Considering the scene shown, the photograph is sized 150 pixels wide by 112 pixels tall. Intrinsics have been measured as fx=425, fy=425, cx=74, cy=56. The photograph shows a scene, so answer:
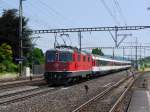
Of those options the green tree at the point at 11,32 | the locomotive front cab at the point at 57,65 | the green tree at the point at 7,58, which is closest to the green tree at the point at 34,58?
the green tree at the point at 11,32

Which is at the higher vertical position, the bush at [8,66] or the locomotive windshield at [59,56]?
the locomotive windshield at [59,56]

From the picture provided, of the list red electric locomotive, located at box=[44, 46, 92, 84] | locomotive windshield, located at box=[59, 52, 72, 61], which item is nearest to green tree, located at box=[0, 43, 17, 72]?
red electric locomotive, located at box=[44, 46, 92, 84]

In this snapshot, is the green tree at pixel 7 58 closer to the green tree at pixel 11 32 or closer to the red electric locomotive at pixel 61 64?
the green tree at pixel 11 32

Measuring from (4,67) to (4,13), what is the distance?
48.1 feet

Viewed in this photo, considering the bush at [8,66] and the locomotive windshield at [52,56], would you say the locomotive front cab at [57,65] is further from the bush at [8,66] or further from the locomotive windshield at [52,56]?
the bush at [8,66]

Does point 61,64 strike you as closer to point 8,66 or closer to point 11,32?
point 8,66

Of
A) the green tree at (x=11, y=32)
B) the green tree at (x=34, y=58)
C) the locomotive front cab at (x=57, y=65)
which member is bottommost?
the locomotive front cab at (x=57, y=65)

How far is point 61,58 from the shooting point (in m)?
33.9

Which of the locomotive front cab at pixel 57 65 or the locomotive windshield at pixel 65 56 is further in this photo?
the locomotive windshield at pixel 65 56

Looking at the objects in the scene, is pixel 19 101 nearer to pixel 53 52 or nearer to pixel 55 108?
pixel 55 108

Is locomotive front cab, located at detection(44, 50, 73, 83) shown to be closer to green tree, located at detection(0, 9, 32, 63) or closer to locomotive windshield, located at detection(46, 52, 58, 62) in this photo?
locomotive windshield, located at detection(46, 52, 58, 62)

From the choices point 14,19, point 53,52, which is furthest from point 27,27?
point 53,52

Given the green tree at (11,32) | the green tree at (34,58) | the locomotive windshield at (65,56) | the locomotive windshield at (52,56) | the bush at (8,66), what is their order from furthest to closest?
the green tree at (34,58) → the green tree at (11,32) → the bush at (8,66) → the locomotive windshield at (65,56) → the locomotive windshield at (52,56)

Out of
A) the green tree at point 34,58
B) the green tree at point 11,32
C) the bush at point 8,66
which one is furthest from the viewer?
the green tree at point 34,58
